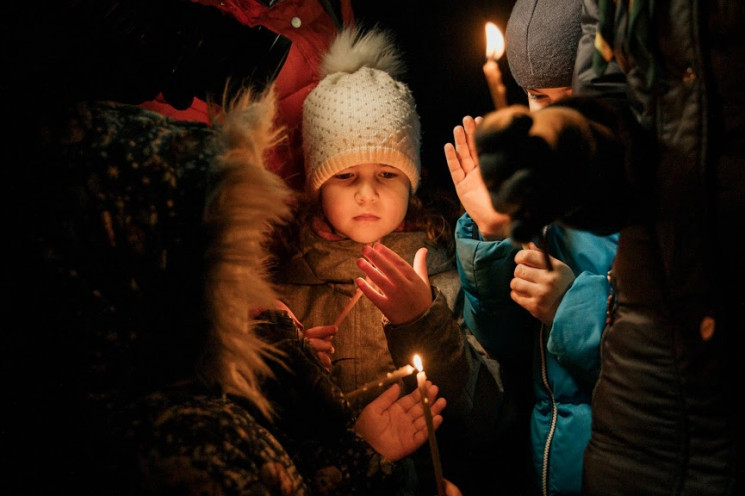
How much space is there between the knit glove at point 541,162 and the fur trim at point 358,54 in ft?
5.10

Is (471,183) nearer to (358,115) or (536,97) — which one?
(536,97)

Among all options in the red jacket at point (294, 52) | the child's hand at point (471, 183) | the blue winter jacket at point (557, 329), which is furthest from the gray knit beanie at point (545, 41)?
the red jacket at point (294, 52)

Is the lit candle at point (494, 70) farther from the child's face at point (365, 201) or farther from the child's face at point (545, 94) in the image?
the child's face at point (365, 201)

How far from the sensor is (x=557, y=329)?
1339mm

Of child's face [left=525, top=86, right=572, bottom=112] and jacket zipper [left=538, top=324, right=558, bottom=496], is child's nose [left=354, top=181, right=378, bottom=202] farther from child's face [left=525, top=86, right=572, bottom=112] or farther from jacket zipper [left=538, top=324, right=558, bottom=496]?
jacket zipper [left=538, top=324, right=558, bottom=496]

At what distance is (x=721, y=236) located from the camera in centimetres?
75

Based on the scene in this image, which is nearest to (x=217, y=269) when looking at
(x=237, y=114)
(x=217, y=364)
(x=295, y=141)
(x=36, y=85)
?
(x=217, y=364)

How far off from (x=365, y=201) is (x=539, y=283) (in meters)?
0.79

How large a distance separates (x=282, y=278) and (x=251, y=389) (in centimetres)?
124

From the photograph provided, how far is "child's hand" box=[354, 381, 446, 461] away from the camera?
1.57 m

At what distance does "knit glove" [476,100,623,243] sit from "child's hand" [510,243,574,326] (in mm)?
661

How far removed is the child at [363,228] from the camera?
1.92 meters

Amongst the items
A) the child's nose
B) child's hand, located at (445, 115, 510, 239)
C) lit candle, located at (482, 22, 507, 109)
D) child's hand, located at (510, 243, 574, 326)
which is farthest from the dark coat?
the child's nose

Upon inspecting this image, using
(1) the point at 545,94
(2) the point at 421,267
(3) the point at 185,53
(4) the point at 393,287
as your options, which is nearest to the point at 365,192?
(2) the point at 421,267
